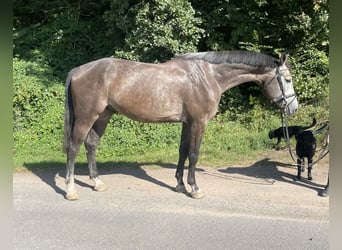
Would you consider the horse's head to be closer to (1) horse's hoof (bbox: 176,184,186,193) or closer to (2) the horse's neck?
(2) the horse's neck

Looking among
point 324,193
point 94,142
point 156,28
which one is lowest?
point 324,193

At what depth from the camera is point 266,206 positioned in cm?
510

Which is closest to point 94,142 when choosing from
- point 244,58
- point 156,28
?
point 244,58

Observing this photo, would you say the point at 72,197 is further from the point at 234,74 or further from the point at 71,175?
the point at 234,74

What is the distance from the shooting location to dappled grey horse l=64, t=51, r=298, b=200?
548 cm

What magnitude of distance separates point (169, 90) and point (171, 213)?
5.43 feet

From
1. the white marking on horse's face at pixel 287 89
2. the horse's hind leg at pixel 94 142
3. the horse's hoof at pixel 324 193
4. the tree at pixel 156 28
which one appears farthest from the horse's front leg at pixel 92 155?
the tree at pixel 156 28

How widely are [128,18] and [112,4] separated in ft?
2.22

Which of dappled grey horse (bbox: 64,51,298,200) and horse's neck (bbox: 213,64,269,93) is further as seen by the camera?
horse's neck (bbox: 213,64,269,93)

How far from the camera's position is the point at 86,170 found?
7082 millimetres

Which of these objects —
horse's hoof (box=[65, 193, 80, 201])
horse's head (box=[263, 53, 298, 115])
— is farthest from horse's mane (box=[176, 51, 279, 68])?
horse's hoof (box=[65, 193, 80, 201])

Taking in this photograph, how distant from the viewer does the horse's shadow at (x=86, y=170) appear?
6.38 m

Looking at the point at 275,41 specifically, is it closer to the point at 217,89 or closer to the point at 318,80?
the point at 318,80

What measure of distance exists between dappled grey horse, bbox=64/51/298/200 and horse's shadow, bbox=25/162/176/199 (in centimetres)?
86
